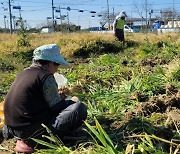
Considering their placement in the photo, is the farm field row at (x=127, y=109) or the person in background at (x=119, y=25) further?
the person in background at (x=119, y=25)

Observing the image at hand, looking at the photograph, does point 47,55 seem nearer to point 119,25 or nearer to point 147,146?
point 147,146

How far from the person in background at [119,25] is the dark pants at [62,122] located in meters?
10.1

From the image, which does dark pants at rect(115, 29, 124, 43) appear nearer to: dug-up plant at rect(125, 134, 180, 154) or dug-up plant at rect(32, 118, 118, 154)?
dug-up plant at rect(32, 118, 118, 154)

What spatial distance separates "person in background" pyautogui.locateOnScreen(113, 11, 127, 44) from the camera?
1312 centimetres

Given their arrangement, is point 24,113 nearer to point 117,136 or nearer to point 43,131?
point 43,131

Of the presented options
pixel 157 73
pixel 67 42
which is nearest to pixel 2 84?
pixel 157 73

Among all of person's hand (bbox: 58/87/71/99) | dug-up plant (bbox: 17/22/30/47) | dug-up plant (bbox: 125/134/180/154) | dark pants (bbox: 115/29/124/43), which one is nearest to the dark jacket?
dug-up plant (bbox: 125/134/180/154)

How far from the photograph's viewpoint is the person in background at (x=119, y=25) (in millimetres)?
13117

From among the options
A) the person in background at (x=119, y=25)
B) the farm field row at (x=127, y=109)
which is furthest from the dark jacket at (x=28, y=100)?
the person in background at (x=119, y=25)

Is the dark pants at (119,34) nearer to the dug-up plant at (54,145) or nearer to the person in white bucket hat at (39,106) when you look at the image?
the person in white bucket hat at (39,106)

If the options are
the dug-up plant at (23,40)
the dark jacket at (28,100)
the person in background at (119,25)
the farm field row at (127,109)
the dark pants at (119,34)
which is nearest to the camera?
the farm field row at (127,109)

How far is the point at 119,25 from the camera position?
13.2m

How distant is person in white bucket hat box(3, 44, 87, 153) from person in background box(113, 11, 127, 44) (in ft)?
32.6

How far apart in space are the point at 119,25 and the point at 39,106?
33.9 feet
